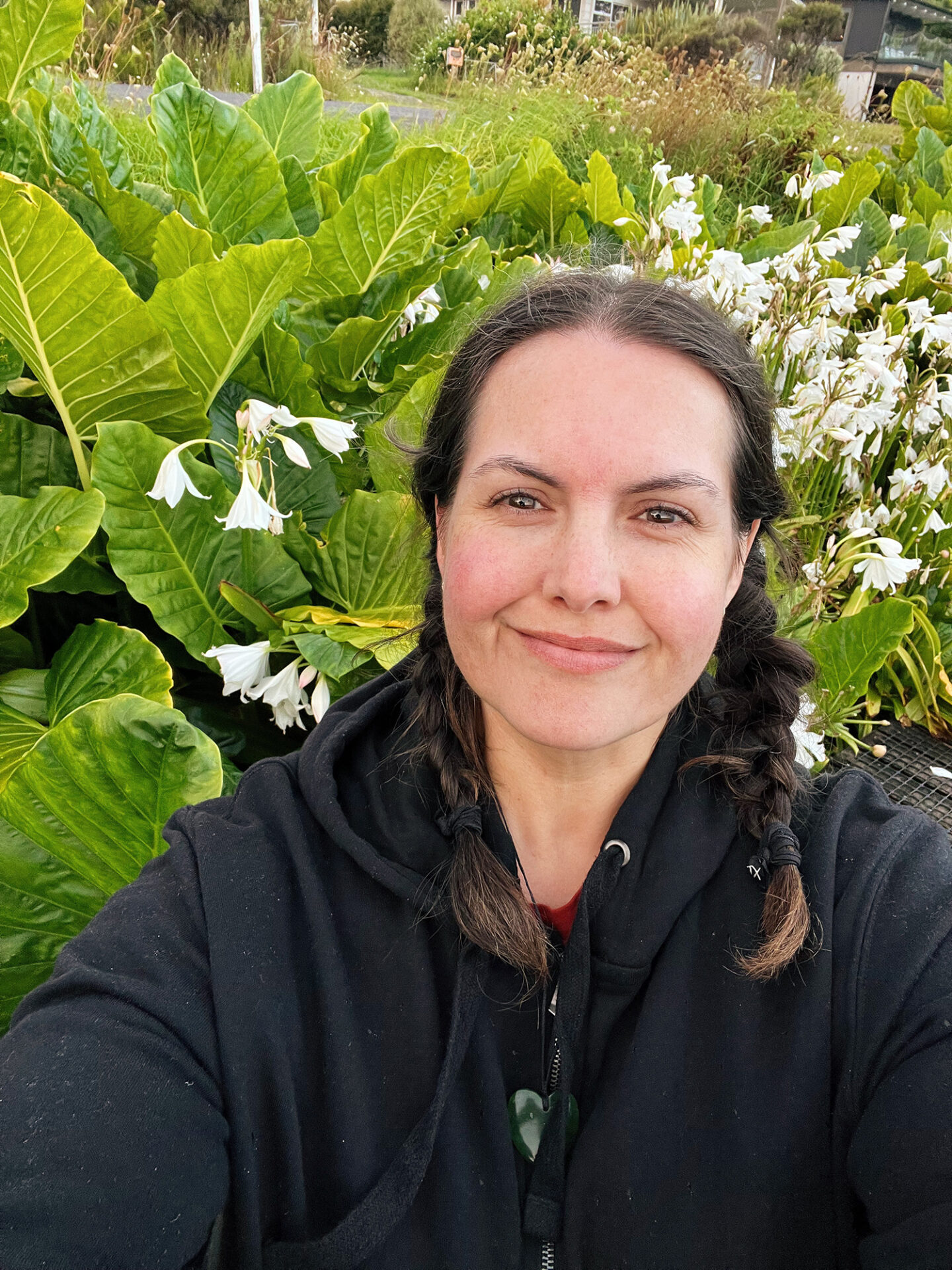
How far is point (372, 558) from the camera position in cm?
202

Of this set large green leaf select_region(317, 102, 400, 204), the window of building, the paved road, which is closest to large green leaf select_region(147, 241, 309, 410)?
large green leaf select_region(317, 102, 400, 204)

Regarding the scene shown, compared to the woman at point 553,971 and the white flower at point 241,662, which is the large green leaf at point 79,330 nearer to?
the white flower at point 241,662

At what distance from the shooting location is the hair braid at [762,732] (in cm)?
99

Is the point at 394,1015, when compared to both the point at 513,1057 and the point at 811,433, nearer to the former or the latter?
the point at 513,1057

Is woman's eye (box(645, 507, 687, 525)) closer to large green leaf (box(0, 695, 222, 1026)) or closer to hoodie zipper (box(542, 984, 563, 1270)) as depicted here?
hoodie zipper (box(542, 984, 563, 1270))

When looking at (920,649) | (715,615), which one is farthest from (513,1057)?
(920,649)

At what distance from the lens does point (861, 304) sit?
126 inches

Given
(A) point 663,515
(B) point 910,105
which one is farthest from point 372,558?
(B) point 910,105

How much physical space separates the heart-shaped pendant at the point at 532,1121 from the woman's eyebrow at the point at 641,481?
624 mm

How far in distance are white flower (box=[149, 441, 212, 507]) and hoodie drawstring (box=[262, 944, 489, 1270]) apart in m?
1.03

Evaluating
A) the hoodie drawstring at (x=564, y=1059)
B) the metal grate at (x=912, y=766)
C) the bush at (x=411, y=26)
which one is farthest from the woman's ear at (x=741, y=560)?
the bush at (x=411, y=26)

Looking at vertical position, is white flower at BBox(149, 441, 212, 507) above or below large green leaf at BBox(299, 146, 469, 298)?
below

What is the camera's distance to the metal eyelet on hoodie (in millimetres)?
1093

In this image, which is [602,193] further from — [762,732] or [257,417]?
[762,732]
